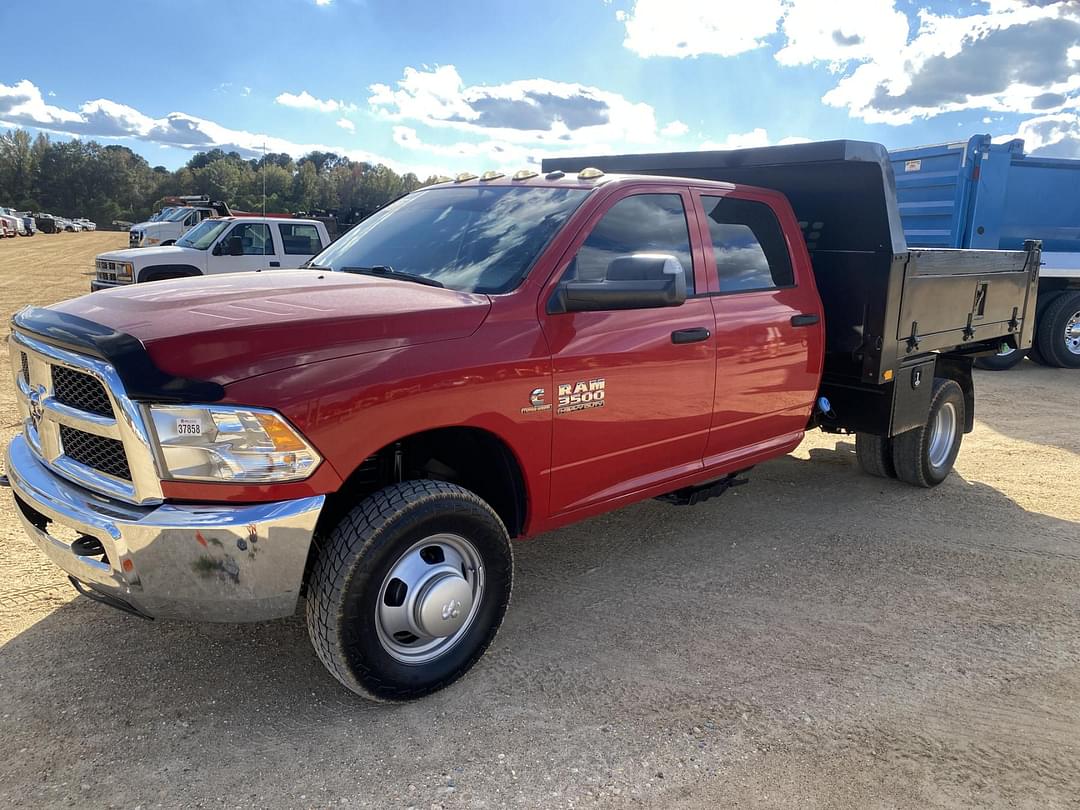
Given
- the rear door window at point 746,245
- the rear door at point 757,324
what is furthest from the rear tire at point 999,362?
the rear door window at point 746,245

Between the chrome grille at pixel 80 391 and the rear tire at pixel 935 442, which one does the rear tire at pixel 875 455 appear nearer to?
the rear tire at pixel 935 442

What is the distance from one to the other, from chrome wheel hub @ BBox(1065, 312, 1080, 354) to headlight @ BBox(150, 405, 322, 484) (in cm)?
1221

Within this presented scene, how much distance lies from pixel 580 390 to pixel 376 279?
1.00 m

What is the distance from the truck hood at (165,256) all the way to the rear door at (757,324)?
10.6m

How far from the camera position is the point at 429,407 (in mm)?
2916

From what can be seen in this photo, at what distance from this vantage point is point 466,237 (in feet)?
12.3

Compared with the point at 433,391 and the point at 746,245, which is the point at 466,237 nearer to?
the point at 433,391

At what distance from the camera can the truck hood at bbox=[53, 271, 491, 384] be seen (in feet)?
8.45

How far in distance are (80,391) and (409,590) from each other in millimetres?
1312

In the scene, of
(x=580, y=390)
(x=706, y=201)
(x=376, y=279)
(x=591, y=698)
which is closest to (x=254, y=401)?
(x=376, y=279)

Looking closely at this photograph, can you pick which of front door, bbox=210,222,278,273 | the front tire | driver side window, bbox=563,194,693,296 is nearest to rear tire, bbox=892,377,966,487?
driver side window, bbox=563,194,693,296

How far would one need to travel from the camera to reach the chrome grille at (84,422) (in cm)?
258

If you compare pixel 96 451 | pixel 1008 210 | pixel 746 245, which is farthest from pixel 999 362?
pixel 96 451

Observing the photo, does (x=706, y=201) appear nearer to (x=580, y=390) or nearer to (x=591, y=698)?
(x=580, y=390)
